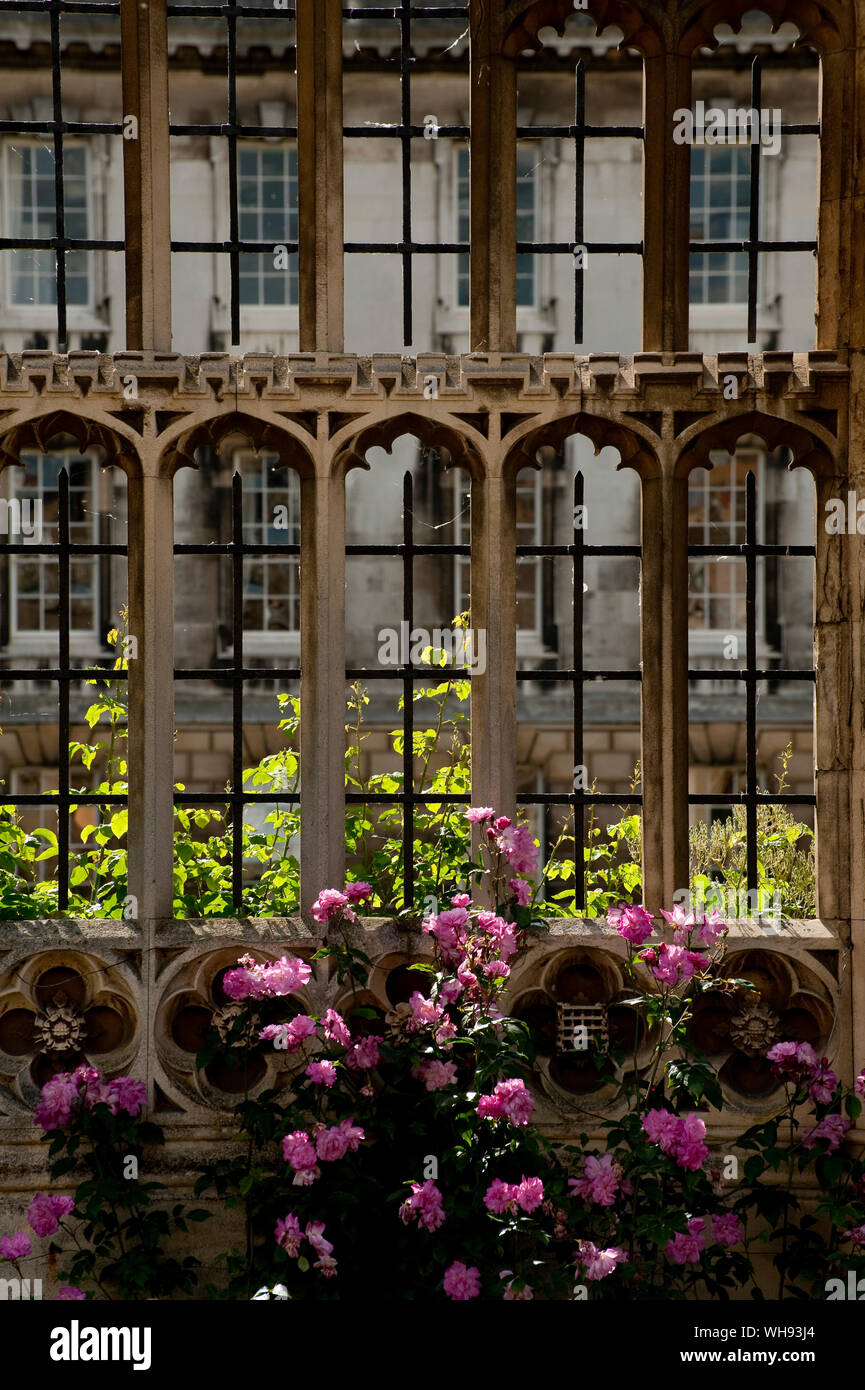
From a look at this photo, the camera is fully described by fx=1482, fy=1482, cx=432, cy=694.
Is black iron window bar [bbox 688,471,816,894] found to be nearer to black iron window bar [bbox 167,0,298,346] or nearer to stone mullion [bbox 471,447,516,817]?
stone mullion [bbox 471,447,516,817]

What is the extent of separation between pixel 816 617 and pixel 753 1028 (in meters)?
1.30

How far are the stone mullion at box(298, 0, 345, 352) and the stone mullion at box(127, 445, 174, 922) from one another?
0.68m

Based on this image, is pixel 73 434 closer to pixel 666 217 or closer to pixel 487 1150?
pixel 666 217

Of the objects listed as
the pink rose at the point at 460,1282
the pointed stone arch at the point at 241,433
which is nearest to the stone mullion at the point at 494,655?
the pointed stone arch at the point at 241,433

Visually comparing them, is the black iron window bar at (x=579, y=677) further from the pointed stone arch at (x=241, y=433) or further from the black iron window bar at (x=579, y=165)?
the pointed stone arch at (x=241, y=433)

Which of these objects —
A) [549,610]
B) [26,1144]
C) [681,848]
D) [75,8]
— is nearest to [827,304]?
[681,848]

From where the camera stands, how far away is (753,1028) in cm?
455

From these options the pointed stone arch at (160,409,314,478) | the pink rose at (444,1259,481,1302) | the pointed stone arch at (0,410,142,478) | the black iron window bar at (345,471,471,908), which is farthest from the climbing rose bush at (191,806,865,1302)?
the pointed stone arch at (0,410,142,478)

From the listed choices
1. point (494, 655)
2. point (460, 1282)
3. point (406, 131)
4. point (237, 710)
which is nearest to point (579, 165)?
point (406, 131)

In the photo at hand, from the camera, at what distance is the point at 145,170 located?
4.72 metres

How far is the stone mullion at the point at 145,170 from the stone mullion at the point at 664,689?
1.67 metres

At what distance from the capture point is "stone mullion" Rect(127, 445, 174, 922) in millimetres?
4645

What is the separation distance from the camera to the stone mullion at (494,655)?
467cm

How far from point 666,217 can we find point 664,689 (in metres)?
1.50
